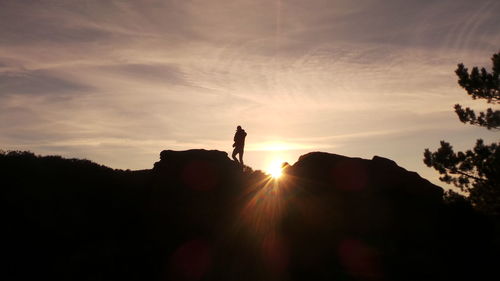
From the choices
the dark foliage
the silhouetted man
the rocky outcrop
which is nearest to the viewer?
the dark foliage

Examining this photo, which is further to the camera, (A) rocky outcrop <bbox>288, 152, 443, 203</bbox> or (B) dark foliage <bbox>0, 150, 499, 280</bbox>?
(A) rocky outcrop <bbox>288, 152, 443, 203</bbox>

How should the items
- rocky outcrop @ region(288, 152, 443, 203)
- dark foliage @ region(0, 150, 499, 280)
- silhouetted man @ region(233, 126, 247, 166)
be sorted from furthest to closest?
silhouetted man @ region(233, 126, 247, 166) → rocky outcrop @ region(288, 152, 443, 203) → dark foliage @ region(0, 150, 499, 280)

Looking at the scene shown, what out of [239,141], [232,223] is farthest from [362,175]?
[232,223]

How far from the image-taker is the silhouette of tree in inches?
1031

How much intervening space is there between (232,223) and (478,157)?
52.2 feet

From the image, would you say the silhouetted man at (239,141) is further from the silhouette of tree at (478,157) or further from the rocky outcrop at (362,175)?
the silhouette of tree at (478,157)

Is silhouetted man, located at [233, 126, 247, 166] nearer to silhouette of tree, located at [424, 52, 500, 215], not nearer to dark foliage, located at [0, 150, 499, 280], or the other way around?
dark foliage, located at [0, 150, 499, 280]

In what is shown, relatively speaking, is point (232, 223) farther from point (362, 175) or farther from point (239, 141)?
point (362, 175)

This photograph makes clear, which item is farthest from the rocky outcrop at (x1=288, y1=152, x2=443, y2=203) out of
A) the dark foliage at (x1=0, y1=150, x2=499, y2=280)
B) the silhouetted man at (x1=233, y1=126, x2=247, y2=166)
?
the silhouetted man at (x1=233, y1=126, x2=247, y2=166)

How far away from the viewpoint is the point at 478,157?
26719 mm

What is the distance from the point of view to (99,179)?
26.5 m

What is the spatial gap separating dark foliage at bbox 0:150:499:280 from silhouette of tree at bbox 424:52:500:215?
1.35 m

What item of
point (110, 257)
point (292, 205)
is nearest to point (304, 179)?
point (292, 205)

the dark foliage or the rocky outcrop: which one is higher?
the rocky outcrop
